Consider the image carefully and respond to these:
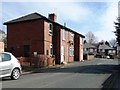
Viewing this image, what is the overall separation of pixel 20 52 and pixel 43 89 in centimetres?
2803

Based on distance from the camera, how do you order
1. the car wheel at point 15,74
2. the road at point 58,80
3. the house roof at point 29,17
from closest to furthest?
the road at point 58,80 → the car wheel at point 15,74 → the house roof at point 29,17

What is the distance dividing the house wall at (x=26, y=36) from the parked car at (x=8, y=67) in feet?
68.3

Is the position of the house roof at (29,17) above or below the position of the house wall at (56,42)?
above

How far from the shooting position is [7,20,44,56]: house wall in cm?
3816

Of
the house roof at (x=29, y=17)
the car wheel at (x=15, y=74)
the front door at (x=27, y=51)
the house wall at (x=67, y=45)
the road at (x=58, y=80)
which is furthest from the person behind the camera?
the house wall at (x=67, y=45)

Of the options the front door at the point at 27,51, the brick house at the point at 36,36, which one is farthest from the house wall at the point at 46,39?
the front door at the point at 27,51

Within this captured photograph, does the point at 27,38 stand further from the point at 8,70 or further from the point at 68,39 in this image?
the point at 8,70

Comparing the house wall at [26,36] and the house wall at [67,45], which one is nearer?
the house wall at [26,36]

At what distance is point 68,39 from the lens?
161ft

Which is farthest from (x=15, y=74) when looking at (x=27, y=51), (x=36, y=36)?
(x=27, y=51)

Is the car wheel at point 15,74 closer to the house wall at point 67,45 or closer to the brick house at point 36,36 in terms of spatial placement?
the brick house at point 36,36

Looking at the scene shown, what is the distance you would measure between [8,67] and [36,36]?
2276 centimetres

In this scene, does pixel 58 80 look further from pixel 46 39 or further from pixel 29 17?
pixel 29 17

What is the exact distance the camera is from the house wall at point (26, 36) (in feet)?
125
